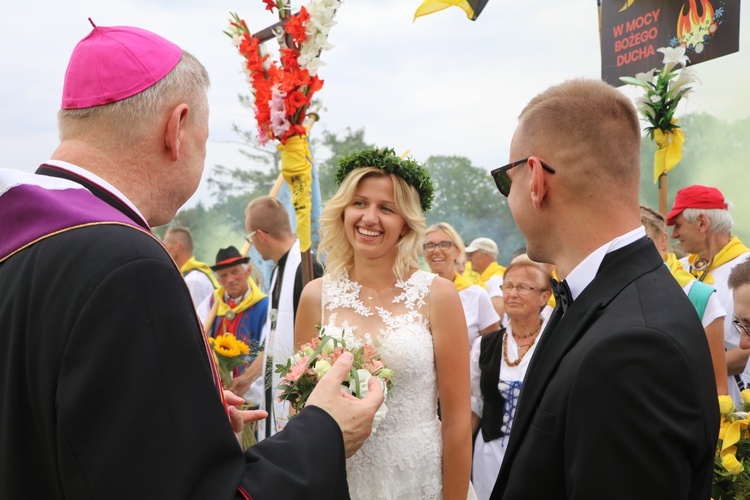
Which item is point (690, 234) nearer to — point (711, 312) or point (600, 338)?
point (711, 312)

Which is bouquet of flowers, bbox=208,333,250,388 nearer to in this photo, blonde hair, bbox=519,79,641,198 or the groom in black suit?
the groom in black suit

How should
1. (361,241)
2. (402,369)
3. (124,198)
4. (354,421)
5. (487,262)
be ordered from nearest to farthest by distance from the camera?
(124,198) < (354,421) < (402,369) < (361,241) < (487,262)

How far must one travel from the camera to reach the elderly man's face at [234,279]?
25.2ft

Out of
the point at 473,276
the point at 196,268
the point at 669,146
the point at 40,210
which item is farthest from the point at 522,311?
the point at 196,268

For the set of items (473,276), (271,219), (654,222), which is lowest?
(473,276)

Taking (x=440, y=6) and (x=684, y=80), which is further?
(x=440, y=6)

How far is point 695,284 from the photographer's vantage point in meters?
4.86

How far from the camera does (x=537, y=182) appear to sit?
207 cm

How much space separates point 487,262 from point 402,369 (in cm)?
735

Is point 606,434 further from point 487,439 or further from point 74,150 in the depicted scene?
point 487,439

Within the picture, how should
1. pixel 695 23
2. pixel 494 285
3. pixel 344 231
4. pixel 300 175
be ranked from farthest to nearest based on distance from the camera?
pixel 494 285 < pixel 695 23 < pixel 300 175 < pixel 344 231

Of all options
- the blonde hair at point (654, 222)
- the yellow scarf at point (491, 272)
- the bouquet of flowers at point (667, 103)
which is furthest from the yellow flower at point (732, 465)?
the yellow scarf at point (491, 272)

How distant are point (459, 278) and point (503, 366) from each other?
8.73 feet

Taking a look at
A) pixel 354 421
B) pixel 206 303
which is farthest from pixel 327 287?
pixel 206 303
